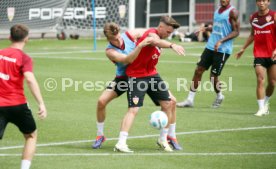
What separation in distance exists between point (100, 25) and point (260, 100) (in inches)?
1023

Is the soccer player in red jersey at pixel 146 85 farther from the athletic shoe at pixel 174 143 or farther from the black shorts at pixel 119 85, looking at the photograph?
the black shorts at pixel 119 85

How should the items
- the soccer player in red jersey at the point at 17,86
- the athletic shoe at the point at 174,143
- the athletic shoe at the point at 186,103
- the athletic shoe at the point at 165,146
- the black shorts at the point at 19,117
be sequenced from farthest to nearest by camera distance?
the athletic shoe at the point at 186,103 < the athletic shoe at the point at 174,143 < the athletic shoe at the point at 165,146 < the black shorts at the point at 19,117 < the soccer player in red jersey at the point at 17,86

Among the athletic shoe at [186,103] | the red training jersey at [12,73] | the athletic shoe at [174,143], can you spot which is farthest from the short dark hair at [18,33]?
the athletic shoe at [186,103]

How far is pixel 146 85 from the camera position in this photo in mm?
10922

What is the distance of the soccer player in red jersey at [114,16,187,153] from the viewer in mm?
10664

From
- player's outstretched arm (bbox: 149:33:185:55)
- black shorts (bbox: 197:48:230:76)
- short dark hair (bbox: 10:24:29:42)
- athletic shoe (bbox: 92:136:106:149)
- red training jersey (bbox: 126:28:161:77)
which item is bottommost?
athletic shoe (bbox: 92:136:106:149)

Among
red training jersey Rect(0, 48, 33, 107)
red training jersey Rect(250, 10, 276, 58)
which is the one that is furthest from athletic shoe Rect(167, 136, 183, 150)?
red training jersey Rect(250, 10, 276, 58)

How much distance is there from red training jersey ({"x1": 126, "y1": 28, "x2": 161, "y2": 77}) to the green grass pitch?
1.17 metres

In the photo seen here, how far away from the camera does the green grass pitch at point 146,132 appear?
1000 cm

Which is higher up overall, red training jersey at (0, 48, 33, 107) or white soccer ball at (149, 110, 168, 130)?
red training jersey at (0, 48, 33, 107)

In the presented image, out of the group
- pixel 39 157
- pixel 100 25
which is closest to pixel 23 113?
pixel 39 157

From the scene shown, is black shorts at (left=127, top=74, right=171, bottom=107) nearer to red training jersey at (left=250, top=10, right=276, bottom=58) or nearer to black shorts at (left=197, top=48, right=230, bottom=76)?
red training jersey at (left=250, top=10, right=276, bottom=58)

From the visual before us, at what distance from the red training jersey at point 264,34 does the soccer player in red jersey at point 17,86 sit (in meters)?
7.16

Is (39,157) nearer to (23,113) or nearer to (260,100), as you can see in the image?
(23,113)
